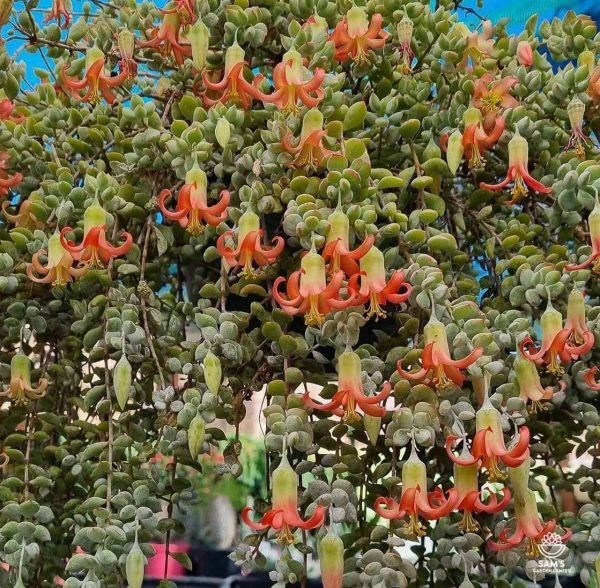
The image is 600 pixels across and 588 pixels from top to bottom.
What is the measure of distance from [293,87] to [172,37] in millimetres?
198

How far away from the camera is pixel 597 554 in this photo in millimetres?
653

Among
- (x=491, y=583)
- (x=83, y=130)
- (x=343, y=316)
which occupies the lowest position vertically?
(x=491, y=583)

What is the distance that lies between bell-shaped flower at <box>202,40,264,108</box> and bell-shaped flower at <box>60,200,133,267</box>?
151 millimetres

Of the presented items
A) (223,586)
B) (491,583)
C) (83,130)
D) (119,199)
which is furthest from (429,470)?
(223,586)

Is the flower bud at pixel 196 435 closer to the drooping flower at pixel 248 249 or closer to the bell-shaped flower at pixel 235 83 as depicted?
the drooping flower at pixel 248 249

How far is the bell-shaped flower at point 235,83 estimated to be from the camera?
70 cm

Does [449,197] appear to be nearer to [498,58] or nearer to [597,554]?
[498,58]

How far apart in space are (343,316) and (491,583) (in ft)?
0.93

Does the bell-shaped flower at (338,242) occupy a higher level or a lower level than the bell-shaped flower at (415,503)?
higher

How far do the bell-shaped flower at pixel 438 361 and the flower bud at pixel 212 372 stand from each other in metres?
0.14

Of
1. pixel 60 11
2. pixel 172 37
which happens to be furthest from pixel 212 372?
pixel 60 11

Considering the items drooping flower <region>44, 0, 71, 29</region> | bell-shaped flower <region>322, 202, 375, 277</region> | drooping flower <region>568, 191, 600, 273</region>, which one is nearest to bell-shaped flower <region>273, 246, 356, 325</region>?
bell-shaped flower <region>322, 202, 375, 277</region>

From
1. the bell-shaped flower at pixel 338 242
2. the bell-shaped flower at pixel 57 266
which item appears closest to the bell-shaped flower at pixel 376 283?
the bell-shaped flower at pixel 338 242

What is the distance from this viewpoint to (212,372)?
1.99 ft
